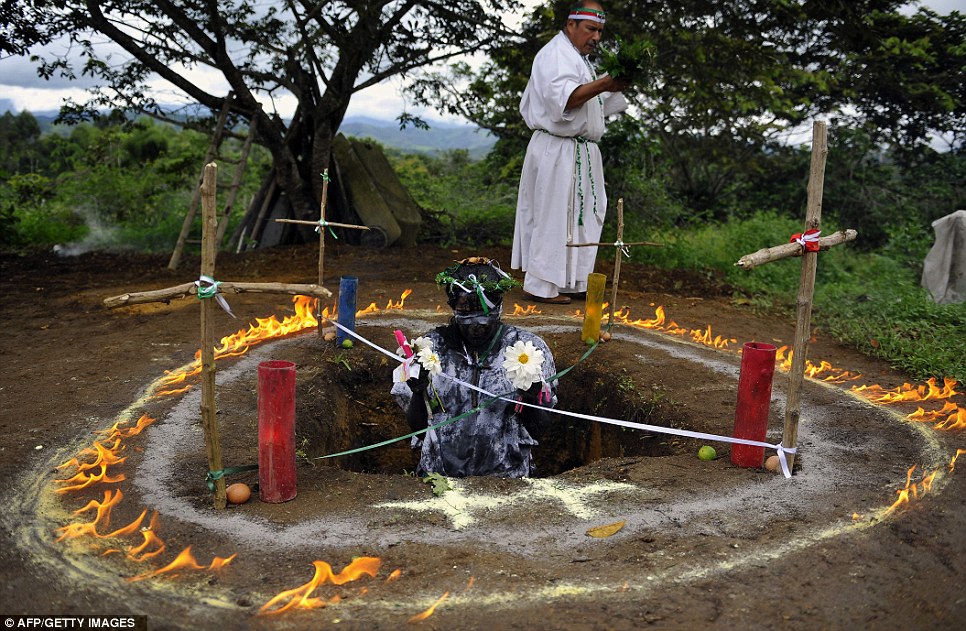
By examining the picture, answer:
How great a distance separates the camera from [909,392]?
5.25 metres

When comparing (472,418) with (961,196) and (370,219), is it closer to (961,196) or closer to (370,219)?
(370,219)

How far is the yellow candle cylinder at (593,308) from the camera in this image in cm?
581

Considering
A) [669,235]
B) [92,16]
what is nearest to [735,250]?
[669,235]

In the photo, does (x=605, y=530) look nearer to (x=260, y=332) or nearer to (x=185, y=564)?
(x=185, y=564)

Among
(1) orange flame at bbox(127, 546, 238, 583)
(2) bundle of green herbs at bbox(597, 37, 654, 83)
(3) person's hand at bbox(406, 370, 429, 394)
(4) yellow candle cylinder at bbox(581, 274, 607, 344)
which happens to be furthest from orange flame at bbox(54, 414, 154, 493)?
(2) bundle of green herbs at bbox(597, 37, 654, 83)

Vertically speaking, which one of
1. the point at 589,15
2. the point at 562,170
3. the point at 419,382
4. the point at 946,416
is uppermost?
the point at 589,15

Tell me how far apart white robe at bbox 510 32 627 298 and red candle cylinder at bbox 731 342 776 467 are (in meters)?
3.40

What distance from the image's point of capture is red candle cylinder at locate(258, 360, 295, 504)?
131 inches

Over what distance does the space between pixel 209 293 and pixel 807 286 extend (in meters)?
A: 2.67

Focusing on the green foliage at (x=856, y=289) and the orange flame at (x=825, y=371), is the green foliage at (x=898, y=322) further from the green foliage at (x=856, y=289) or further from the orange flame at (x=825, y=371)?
the orange flame at (x=825, y=371)

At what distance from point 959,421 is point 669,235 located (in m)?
7.33

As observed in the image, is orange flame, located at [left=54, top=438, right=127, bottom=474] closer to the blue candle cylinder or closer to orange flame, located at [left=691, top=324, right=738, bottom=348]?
the blue candle cylinder

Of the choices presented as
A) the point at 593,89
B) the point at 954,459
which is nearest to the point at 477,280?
the point at 954,459

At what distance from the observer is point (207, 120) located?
10.6 meters
